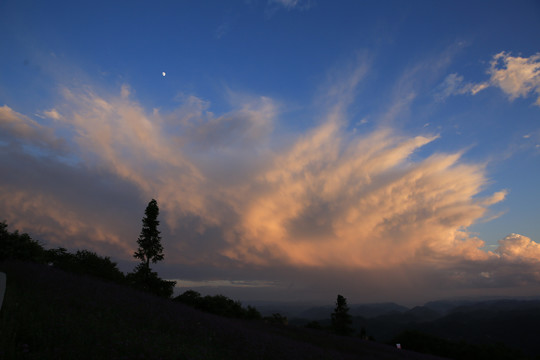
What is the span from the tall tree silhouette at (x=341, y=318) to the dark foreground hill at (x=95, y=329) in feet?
131

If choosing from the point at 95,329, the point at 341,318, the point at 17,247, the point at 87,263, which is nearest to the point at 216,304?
the point at 87,263

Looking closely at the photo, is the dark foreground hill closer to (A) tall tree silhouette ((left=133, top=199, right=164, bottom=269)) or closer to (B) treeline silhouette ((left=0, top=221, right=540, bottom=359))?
(B) treeline silhouette ((left=0, top=221, right=540, bottom=359))

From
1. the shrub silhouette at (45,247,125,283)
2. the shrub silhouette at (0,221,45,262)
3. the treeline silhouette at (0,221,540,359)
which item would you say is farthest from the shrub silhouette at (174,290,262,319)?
the shrub silhouette at (0,221,45,262)

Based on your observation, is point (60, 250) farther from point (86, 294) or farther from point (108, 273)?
point (86, 294)

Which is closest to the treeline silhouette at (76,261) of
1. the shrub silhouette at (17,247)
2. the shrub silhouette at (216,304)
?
the shrub silhouette at (17,247)

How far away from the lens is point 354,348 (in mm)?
18641

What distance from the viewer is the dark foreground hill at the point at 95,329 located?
6418 mm

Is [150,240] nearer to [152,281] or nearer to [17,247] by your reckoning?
[152,281]

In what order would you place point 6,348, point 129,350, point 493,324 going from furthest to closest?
point 493,324 < point 129,350 < point 6,348

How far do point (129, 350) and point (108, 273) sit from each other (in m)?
18.3

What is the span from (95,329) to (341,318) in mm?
46554

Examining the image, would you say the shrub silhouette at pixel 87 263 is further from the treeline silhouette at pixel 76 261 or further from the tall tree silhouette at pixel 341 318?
the tall tree silhouette at pixel 341 318

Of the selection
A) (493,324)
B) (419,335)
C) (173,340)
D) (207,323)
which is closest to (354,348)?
(207,323)

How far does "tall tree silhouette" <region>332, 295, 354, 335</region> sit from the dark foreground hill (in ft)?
131
